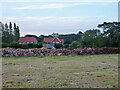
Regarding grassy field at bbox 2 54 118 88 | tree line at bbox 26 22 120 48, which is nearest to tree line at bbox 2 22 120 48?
tree line at bbox 26 22 120 48

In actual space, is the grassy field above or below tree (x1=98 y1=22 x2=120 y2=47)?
below

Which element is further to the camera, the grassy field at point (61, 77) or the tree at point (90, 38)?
the tree at point (90, 38)

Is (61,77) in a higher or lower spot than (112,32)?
lower

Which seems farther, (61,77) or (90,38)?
(90,38)

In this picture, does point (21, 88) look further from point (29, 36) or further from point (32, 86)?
point (29, 36)

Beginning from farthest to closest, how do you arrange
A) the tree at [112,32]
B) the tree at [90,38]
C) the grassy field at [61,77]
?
the tree at [90,38] < the tree at [112,32] < the grassy field at [61,77]

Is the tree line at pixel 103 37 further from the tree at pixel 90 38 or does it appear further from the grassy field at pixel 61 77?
the grassy field at pixel 61 77

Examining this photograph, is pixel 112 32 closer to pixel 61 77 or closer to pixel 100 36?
pixel 100 36

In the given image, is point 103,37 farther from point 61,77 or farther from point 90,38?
point 61,77

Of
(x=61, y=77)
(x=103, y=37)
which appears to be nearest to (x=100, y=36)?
(x=103, y=37)

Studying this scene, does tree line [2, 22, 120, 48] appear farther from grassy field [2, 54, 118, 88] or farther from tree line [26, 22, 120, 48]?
grassy field [2, 54, 118, 88]

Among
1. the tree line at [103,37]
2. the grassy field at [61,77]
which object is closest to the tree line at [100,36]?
the tree line at [103,37]

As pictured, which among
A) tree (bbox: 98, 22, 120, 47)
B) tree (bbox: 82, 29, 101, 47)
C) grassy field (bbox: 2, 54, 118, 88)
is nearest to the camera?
grassy field (bbox: 2, 54, 118, 88)

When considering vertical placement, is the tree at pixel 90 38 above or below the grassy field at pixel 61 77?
above
